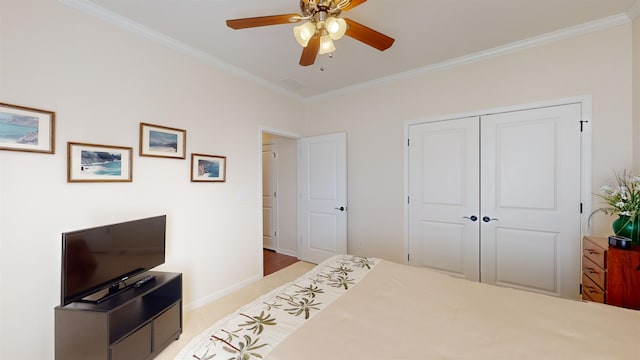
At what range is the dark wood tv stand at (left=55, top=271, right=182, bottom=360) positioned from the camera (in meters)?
1.51

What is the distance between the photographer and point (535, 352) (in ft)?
3.15

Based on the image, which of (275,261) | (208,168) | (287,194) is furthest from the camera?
(287,194)

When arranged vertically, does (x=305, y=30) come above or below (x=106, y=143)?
above

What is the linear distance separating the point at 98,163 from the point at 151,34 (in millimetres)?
1251

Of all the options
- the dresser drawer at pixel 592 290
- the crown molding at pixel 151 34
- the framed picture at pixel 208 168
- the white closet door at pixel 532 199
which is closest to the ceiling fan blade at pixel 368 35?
the white closet door at pixel 532 199

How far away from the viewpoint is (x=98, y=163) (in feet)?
6.42

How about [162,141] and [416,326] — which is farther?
[162,141]

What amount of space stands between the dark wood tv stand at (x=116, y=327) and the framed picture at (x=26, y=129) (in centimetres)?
108

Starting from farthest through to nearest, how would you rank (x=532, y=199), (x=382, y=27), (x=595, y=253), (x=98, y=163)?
(x=532, y=199) < (x=382, y=27) < (x=98, y=163) < (x=595, y=253)

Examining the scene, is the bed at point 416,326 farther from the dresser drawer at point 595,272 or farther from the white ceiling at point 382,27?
the white ceiling at point 382,27

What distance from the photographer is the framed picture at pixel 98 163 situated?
1832mm

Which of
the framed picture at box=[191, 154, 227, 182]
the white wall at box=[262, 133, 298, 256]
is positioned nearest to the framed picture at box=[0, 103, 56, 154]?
the framed picture at box=[191, 154, 227, 182]

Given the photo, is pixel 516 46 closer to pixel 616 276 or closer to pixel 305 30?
pixel 616 276

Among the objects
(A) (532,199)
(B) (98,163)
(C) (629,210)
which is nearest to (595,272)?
(C) (629,210)
